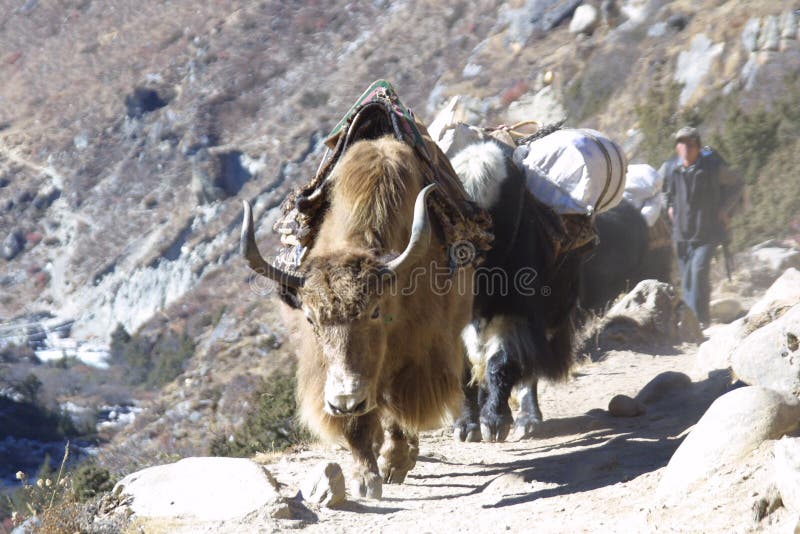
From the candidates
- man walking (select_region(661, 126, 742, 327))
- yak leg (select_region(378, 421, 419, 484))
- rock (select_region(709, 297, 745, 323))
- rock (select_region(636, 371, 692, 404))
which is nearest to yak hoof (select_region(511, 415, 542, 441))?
rock (select_region(636, 371, 692, 404))

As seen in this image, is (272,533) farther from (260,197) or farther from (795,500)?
(260,197)

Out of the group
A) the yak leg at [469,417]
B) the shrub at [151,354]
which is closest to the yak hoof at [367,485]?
the yak leg at [469,417]

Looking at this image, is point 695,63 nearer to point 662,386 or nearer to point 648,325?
point 648,325

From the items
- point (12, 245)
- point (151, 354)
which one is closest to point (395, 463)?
point (151, 354)

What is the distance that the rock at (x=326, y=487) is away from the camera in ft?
13.3

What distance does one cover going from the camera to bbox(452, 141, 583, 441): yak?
5.56 m

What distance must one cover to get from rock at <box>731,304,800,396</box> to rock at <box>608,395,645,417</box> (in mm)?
1606

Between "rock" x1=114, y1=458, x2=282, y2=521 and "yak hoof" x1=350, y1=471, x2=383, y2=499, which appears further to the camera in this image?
"yak hoof" x1=350, y1=471, x2=383, y2=499

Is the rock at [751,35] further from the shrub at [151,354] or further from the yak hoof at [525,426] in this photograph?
the shrub at [151,354]

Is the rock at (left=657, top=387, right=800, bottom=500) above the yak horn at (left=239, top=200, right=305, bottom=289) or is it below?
below

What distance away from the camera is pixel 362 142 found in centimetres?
485

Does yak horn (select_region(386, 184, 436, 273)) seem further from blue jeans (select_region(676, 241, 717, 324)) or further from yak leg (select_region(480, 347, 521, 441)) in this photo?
blue jeans (select_region(676, 241, 717, 324))

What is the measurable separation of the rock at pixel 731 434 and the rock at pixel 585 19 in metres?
24.0

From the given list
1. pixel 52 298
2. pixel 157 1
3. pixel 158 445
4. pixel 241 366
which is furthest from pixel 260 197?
pixel 157 1
